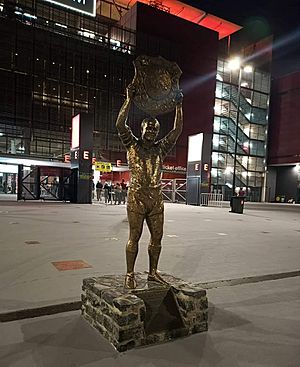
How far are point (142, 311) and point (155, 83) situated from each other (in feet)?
6.82

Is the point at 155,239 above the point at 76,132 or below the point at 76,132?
below

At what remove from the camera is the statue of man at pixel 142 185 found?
2922 mm

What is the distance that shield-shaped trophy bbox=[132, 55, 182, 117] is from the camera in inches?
112

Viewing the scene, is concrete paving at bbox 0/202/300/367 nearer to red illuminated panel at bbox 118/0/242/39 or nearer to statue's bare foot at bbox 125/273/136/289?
statue's bare foot at bbox 125/273/136/289

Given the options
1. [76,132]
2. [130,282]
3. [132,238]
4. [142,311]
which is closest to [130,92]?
[132,238]

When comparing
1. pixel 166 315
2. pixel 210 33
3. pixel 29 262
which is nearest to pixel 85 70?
pixel 210 33

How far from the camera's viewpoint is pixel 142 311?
2588 mm

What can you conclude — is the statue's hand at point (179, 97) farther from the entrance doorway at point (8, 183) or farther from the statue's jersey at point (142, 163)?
the entrance doorway at point (8, 183)

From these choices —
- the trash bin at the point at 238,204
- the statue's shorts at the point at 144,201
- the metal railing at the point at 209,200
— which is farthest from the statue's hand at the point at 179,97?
the metal railing at the point at 209,200

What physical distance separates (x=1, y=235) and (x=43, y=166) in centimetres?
1682

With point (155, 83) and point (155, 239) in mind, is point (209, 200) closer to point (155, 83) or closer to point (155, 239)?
point (155, 239)

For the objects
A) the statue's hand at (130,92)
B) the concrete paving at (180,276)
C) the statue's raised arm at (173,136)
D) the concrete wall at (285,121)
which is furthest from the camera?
the concrete wall at (285,121)

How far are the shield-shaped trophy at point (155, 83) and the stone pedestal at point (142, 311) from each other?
174 centimetres

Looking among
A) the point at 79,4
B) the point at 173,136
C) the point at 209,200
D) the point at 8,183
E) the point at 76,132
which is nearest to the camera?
the point at 173,136
